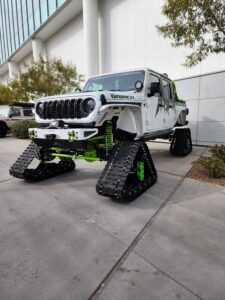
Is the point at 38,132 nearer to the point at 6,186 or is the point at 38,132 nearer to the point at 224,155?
the point at 6,186

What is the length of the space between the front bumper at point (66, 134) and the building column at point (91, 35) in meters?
10.8

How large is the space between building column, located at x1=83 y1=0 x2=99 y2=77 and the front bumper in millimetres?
10792

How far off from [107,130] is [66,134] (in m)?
0.77

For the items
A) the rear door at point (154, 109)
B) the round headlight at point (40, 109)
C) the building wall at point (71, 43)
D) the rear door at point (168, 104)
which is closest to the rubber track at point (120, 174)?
the rear door at point (154, 109)

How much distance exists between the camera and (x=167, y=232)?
107 inches

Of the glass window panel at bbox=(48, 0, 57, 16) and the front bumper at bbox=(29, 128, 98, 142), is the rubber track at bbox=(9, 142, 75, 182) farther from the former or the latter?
the glass window panel at bbox=(48, 0, 57, 16)

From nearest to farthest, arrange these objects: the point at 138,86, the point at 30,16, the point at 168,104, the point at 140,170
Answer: the point at 140,170 < the point at 138,86 < the point at 168,104 < the point at 30,16

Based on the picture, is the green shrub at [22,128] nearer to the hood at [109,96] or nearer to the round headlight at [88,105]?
the hood at [109,96]

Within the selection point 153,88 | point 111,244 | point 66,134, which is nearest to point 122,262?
point 111,244

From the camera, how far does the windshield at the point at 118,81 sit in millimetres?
4734

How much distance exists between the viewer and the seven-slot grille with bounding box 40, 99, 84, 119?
11.9 feet

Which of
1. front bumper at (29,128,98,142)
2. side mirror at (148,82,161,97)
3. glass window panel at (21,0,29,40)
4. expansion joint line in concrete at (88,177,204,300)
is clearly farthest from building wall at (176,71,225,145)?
glass window panel at (21,0,29,40)

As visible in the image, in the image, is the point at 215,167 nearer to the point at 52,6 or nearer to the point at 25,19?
the point at 52,6

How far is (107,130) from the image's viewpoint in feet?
12.9
